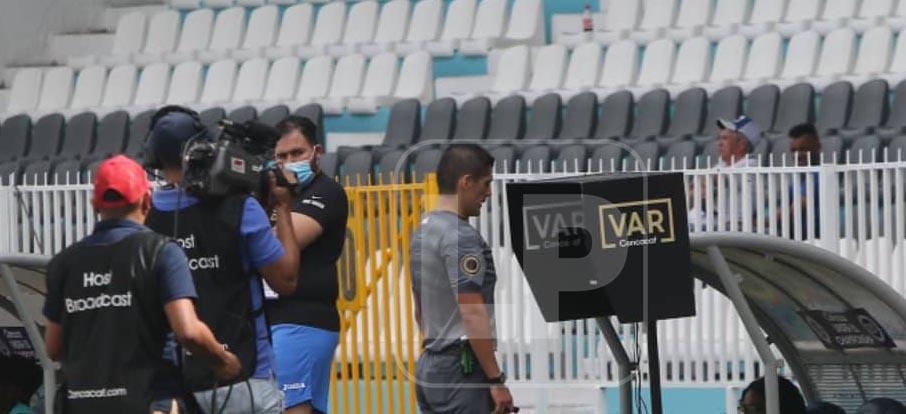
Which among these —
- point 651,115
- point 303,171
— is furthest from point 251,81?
point 303,171

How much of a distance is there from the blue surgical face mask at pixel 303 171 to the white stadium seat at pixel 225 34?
14.6m

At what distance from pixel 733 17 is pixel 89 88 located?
7.43 m

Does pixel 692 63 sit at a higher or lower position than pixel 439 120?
higher

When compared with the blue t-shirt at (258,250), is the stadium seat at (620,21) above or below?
above

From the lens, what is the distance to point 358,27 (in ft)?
75.6

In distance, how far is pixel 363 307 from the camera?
1304 centimetres

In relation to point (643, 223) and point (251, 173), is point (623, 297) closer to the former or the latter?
point (643, 223)

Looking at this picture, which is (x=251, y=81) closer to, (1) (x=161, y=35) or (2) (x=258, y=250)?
(1) (x=161, y=35)

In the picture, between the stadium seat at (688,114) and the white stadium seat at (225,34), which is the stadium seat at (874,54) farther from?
the white stadium seat at (225,34)

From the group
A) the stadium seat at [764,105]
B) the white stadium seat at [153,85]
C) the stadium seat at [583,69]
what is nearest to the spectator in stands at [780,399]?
the stadium seat at [764,105]

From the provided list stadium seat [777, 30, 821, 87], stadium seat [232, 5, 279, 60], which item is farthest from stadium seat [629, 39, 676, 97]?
stadium seat [232, 5, 279, 60]

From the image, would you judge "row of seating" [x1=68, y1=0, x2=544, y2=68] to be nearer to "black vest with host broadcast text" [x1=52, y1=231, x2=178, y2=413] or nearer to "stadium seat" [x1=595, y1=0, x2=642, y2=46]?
"stadium seat" [x1=595, y1=0, x2=642, y2=46]

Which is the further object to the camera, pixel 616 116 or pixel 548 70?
pixel 548 70

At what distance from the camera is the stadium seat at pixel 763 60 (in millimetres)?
19000
